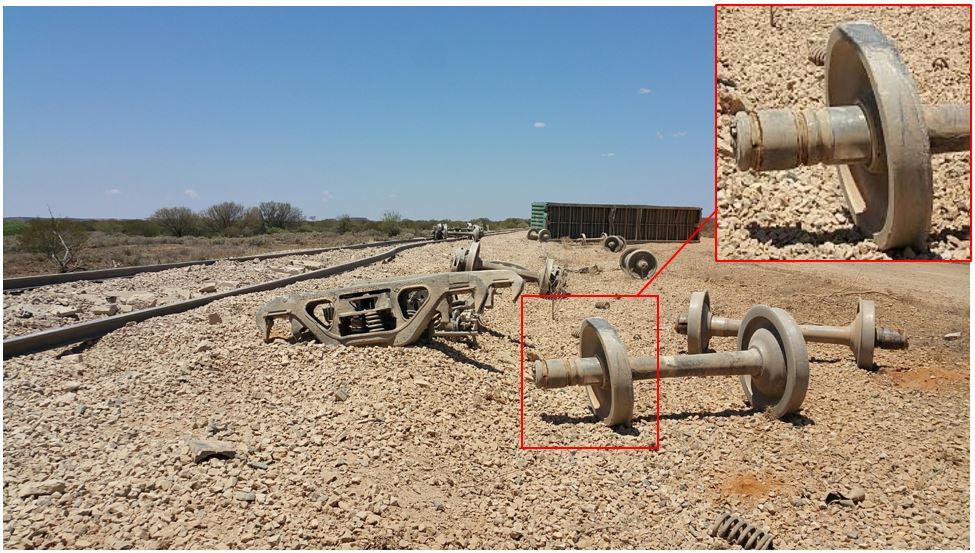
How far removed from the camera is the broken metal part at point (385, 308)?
23.5 feet

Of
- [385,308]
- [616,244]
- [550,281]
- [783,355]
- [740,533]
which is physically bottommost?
[740,533]

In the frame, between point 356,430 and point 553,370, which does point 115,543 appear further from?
point 553,370

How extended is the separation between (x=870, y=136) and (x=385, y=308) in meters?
5.05

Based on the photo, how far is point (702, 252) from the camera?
20.0m

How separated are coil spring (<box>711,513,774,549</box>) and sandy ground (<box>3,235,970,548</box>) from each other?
0.28 ft

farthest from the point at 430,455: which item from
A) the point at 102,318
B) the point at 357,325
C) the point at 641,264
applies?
the point at 641,264

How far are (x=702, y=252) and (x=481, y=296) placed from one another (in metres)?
14.7

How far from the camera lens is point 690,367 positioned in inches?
226

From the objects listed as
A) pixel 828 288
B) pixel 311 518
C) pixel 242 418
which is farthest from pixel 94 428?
pixel 828 288

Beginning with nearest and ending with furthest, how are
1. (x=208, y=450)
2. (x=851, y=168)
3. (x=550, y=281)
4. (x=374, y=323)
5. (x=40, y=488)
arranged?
(x=40, y=488)
(x=208, y=450)
(x=851, y=168)
(x=374, y=323)
(x=550, y=281)

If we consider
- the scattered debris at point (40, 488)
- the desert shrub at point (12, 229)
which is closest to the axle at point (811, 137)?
the scattered debris at point (40, 488)

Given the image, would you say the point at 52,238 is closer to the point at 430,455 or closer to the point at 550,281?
the point at 550,281

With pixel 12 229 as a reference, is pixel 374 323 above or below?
below

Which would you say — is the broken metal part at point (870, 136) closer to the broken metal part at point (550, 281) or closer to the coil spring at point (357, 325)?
the coil spring at point (357, 325)
